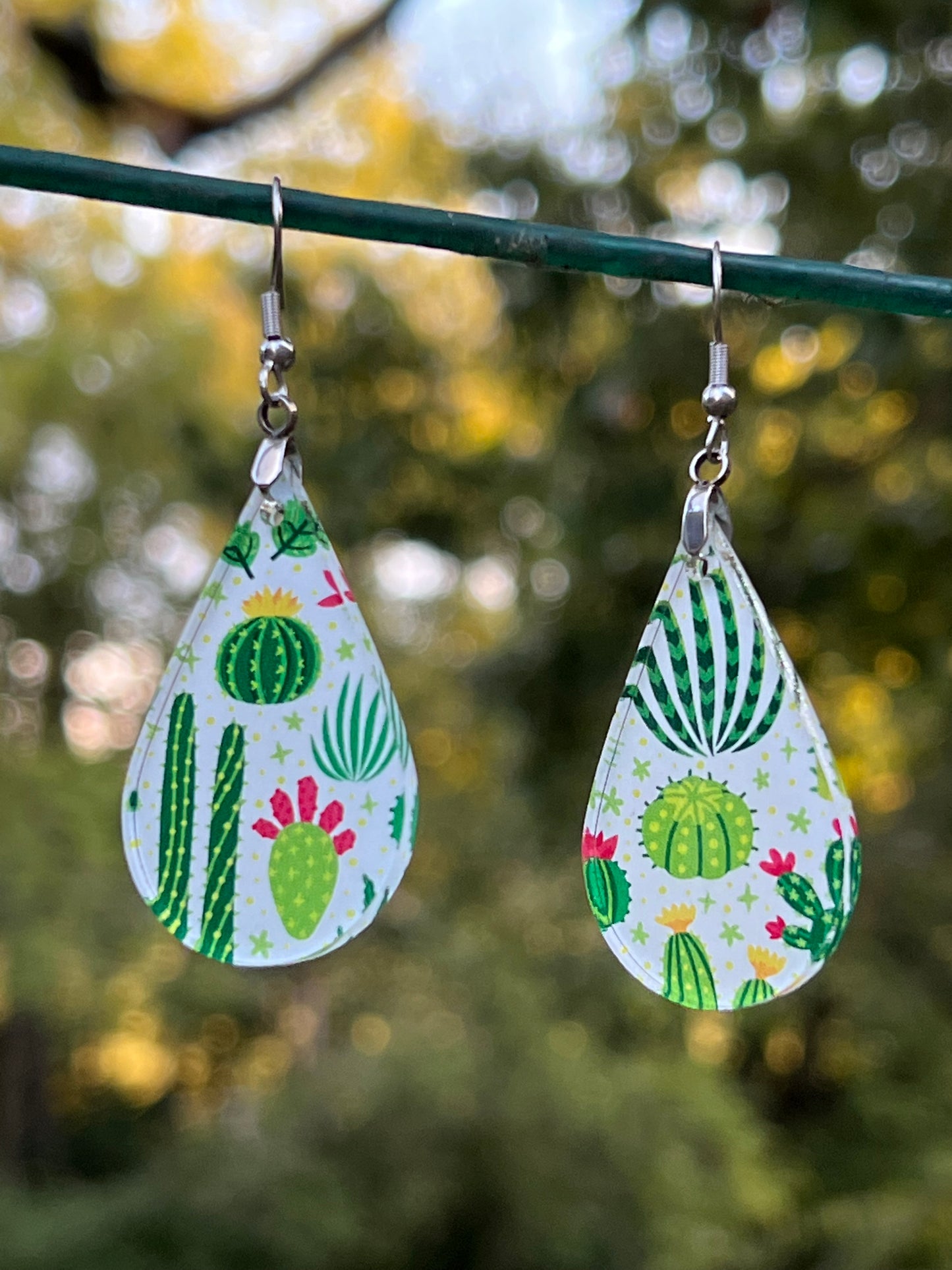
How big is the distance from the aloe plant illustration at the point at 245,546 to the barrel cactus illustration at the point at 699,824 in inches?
10.9

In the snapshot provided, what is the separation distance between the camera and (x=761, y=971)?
648mm

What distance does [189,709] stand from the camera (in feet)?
2.13

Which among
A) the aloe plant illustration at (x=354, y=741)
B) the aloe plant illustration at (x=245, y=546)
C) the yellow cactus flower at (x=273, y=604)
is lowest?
the aloe plant illustration at (x=354, y=741)

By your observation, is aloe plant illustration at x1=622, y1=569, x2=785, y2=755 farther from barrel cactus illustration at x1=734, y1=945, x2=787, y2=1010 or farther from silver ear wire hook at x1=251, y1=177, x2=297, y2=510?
silver ear wire hook at x1=251, y1=177, x2=297, y2=510

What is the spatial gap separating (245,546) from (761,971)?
394 millimetres

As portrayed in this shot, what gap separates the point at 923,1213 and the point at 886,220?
2.74 m

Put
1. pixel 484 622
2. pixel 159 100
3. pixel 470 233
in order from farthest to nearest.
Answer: pixel 484 622 → pixel 159 100 → pixel 470 233

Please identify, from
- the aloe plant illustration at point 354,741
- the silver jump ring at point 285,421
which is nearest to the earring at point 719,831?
the aloe plant illustration at point 354,741

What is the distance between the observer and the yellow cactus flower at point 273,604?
66 centimetres

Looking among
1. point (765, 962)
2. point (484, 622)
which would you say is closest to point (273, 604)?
point (765, 962)

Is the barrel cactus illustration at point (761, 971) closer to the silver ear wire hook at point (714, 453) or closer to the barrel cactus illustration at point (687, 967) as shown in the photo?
the barrel cactus illustration at point (687, 967)

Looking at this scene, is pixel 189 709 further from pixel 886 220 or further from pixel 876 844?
pixel 876 844

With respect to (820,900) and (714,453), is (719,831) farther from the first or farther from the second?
(714,453)

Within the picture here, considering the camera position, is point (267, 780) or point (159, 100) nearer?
point (267, 780)
